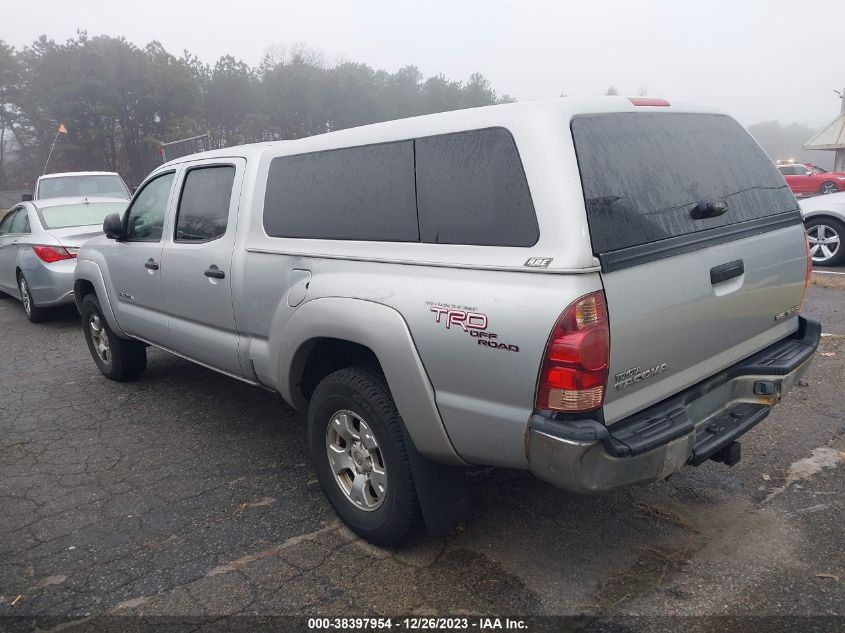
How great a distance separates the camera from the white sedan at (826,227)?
8961mm

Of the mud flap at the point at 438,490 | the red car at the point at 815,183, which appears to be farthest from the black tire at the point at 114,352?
the red car at the point at 815,183

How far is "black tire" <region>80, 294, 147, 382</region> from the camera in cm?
527

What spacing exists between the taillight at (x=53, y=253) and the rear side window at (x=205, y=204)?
420 centimetres

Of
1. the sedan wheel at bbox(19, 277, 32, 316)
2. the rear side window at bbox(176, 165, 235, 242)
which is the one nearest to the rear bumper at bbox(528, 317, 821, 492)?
the rear side window at bbox(176, 165, 235, 242)

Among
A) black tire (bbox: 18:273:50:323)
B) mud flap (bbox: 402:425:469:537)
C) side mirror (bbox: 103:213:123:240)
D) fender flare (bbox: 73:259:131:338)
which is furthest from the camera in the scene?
black tire (bbox: 18:273:50:323)

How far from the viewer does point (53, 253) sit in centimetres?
755

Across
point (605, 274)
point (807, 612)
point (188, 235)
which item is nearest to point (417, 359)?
point (605, 274)

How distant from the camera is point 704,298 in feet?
8.27

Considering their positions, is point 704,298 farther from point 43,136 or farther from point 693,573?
point 43,136

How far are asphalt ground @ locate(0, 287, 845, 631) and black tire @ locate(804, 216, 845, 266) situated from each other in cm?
576

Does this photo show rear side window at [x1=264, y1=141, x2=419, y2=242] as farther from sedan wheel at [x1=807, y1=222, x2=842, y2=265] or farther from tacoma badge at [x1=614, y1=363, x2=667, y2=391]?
sedan wheel at [x1=807, y1=222, x2=842, y2=265]

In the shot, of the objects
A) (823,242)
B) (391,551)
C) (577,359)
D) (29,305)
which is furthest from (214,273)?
(823,242)

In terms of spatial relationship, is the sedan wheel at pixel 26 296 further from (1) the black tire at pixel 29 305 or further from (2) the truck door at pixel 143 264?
(2) the truck door at pixel 143 264

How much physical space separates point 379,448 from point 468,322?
2.62ft
